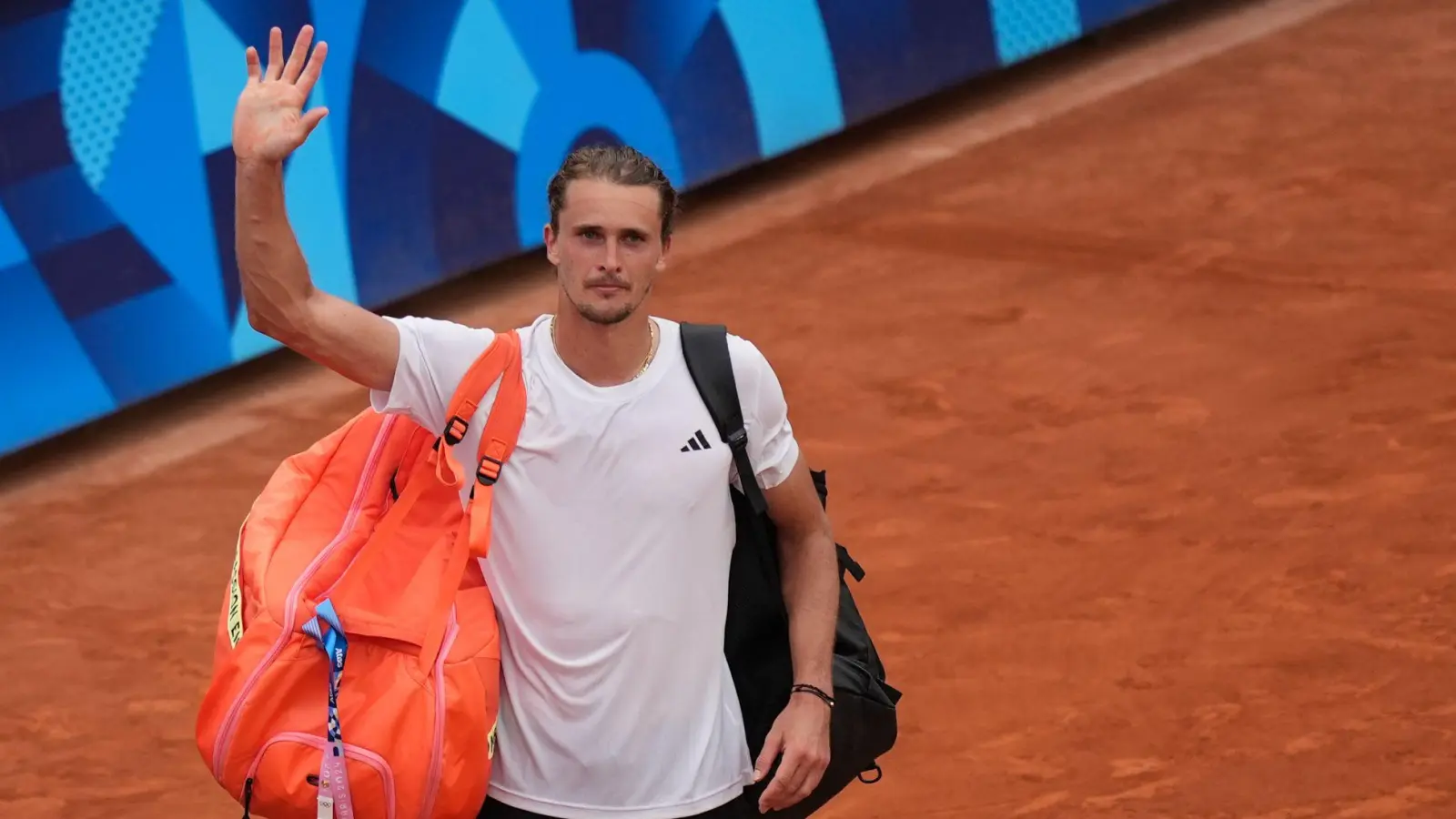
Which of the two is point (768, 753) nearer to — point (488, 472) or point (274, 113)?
point (488, 472)

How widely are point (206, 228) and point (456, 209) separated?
1.28 meters

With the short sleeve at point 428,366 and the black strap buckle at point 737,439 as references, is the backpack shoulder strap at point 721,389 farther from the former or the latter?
the short sleeve at point 428,366

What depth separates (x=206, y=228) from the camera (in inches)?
Result: 301

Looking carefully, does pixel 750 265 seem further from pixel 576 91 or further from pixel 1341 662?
pixel 1341 662

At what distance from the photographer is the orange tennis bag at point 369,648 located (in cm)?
292

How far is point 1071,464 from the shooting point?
22.7ft

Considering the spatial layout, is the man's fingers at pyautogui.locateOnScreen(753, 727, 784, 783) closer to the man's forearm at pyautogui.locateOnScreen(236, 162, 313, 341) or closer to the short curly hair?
the short curly hair

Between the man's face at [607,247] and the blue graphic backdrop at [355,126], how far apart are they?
459 cm

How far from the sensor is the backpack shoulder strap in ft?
10.2

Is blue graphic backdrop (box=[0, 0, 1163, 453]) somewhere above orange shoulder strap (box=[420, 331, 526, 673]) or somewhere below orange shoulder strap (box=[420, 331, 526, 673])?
below

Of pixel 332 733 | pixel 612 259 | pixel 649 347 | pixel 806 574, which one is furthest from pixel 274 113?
pixel 806 574

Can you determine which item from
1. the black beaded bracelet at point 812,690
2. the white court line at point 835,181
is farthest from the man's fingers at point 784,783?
the white court line at point 835,181

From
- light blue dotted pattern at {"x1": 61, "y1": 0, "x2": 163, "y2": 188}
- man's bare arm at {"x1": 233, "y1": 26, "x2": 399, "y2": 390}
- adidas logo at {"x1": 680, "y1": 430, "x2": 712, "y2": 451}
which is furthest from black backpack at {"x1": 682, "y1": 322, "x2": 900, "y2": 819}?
light blue dotted pattern at {"x1": 61, "y1": 0, "x2": 163, "y2": 188}

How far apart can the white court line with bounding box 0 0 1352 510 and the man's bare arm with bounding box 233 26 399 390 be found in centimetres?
450
